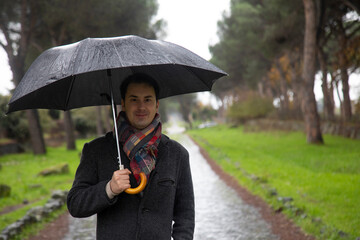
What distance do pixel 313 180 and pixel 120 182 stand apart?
7.27 metres

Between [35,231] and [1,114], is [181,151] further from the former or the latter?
[35,231]

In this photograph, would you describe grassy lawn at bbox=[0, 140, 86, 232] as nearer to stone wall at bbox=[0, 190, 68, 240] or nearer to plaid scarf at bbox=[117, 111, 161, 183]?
stone wall at bbox=[0, 190, 68, 240]

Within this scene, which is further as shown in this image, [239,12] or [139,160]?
[239,12]

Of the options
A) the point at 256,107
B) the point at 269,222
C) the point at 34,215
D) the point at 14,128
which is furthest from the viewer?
the point at 256,107

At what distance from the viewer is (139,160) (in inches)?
82.5

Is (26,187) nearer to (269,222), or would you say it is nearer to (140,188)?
(269,222)

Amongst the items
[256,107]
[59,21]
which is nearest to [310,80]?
[59,21]

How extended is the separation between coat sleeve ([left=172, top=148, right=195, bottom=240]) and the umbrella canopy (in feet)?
2.17

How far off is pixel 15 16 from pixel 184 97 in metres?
43.9

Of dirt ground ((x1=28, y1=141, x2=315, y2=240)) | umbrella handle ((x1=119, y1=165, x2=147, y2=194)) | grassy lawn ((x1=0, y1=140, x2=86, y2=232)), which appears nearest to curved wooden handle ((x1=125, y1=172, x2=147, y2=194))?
umbrella handle ((x1=119, y1=165, x2=147, y2=194))

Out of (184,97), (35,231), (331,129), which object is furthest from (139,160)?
(184,97)

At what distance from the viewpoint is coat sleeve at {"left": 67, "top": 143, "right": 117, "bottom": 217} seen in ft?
6.40

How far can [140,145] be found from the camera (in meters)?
2.12

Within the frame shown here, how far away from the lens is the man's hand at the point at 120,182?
6.20 feet
